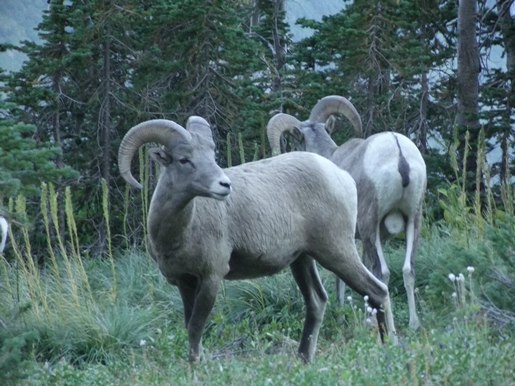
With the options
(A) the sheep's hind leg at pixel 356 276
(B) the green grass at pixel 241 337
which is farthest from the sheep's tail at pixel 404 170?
(A) the sheep's hind leg at pixel 356 276

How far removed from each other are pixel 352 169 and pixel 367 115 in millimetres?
5027

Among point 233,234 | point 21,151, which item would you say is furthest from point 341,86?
point 21,151

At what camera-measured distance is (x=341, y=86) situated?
1412 cm

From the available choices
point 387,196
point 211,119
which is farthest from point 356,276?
point 211,119

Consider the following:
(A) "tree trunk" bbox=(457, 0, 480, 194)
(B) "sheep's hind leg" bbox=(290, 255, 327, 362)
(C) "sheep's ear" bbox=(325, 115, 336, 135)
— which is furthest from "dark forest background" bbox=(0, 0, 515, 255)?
(B) "sheep's hind leg" bbox=(290, 255, 327, 362)

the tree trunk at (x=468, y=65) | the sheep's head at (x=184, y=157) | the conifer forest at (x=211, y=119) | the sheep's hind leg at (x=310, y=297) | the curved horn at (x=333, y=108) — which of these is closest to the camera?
the sheep's head at (x=184, y=157)

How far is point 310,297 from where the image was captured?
766 cm

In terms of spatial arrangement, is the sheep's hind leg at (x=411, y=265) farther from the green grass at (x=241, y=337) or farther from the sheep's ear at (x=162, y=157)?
the sheep's ear at (x=162, y=157)

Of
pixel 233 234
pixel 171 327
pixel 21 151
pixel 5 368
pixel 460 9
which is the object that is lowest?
pixel 171 327

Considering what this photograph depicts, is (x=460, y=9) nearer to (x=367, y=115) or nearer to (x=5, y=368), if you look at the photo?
(x=367, y=115)

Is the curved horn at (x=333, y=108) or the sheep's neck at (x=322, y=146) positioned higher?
the curved horn at (x=333, y=108)

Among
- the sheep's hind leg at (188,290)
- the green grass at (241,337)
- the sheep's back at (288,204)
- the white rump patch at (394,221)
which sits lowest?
the green grass at (241,337)

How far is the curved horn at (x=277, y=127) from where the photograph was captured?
33.8 feet

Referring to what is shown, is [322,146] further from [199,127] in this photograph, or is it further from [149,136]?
[149,136]
